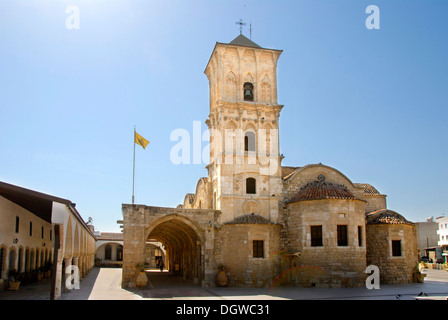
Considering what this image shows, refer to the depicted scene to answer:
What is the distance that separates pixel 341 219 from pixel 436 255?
1833 inches

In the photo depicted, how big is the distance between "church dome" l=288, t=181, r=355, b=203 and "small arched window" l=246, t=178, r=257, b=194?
263 centimetres

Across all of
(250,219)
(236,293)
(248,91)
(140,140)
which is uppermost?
(248,91)

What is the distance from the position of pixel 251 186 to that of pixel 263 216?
223 centimetres

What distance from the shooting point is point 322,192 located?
2636 centimetres

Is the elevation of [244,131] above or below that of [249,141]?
above

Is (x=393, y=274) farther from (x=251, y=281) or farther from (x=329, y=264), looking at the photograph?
(x=251, y=281)

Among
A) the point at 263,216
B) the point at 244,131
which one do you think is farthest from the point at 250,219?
the point at 244,131

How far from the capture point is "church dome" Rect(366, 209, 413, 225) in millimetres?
27844

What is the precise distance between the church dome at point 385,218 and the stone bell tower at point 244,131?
667 centimetres

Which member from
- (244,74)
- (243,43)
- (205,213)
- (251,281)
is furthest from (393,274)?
(243,43)

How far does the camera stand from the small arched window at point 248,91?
100 ft

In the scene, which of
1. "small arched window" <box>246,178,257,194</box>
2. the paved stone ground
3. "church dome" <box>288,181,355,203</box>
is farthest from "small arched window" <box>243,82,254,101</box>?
the paved stone ground

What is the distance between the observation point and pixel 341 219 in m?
25.8

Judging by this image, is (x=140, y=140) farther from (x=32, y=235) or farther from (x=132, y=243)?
(x=32, y=235)
